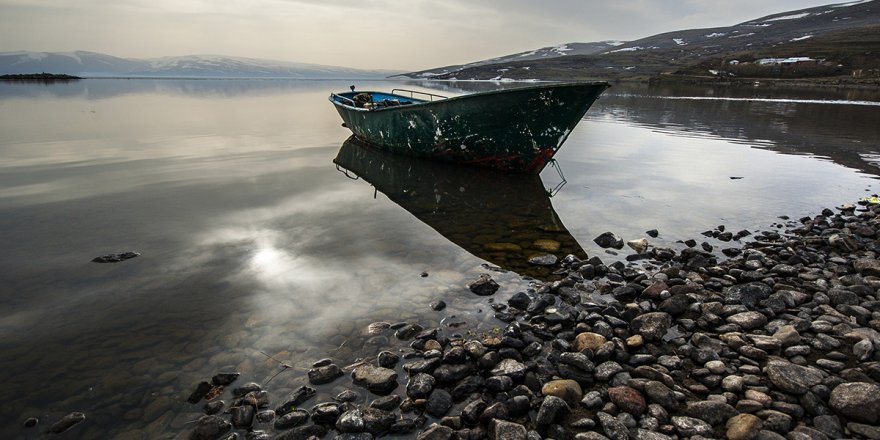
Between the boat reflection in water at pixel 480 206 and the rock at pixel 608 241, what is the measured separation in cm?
49

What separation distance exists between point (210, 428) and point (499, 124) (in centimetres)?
1190

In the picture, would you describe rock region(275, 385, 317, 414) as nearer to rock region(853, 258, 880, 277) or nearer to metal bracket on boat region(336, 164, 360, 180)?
rock region(853, 258, 880, 277)

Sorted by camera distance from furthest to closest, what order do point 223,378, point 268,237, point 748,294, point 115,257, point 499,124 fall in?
point 499,124
point 268,237
point 115,257
point 748,294
point 223,378

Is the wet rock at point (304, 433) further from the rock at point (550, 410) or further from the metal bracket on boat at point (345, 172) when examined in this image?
the metal bracket on boat at point (345, 172)

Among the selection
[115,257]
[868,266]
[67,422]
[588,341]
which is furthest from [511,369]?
[115,257]

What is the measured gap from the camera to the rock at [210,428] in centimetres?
399

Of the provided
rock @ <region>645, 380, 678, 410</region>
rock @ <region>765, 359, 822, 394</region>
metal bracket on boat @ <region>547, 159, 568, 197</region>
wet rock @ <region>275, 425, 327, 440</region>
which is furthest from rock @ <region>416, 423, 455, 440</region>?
metal bracket on boat @ <region>547, 159, 568, 197</region>

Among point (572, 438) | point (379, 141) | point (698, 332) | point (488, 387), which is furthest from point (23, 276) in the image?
point (379, 141)

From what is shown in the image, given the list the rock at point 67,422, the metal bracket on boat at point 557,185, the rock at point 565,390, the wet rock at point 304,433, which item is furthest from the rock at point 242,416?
the metal bracket on boat at point 557,185

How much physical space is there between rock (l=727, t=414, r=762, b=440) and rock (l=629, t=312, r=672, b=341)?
1482mm

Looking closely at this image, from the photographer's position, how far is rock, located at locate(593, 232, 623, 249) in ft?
28.5

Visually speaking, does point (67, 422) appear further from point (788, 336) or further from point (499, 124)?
point (499, 124)

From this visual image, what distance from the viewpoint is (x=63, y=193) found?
12172mm

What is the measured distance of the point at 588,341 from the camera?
514 cm
